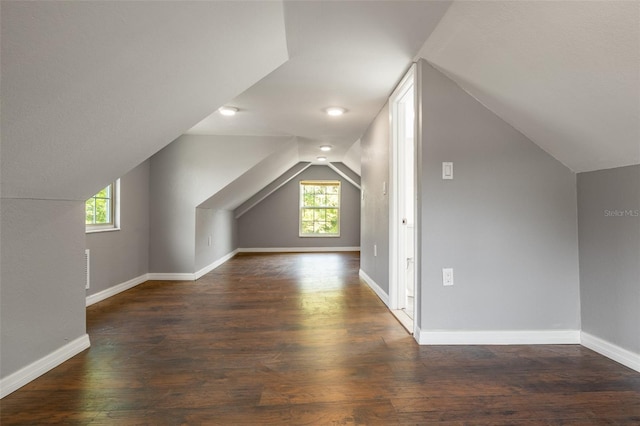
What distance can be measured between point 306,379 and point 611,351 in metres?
1.86

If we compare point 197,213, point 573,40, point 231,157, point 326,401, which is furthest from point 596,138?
point 197,213

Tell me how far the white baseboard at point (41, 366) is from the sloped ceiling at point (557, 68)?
2.89 metres

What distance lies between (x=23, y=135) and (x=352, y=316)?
2.45 metres

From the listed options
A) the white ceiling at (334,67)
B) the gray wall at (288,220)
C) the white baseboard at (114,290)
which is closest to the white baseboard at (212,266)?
the white baseboard at (114,290)

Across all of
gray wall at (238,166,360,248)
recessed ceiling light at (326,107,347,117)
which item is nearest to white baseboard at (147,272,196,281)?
recessed ceiling light at (326,107,347,117)

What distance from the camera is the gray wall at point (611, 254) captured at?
74.2 inches

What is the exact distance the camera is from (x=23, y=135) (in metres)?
1.36

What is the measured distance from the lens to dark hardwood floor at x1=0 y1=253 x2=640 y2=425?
1448 mm

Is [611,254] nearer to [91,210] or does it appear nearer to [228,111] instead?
[228,111]

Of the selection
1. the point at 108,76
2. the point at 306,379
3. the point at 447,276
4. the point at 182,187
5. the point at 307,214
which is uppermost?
the point at 108,76

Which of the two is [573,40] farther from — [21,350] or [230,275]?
[230,275]

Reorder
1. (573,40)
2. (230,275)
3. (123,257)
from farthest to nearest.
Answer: (230,275)
(123,257)
(573,40)

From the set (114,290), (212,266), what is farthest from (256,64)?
(212,266)

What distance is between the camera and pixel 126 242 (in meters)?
3.89
